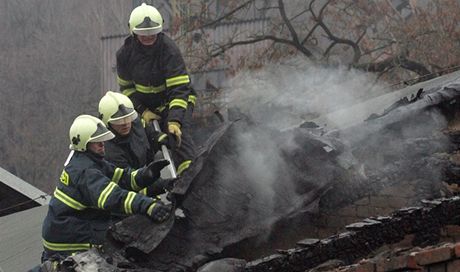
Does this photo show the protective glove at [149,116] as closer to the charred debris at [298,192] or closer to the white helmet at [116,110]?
the white helmet at [116,110]

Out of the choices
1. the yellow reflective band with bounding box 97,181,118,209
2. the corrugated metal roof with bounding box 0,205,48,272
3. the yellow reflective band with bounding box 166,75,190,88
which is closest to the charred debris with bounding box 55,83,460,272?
the yellow reflective band with bounding box 97,181,118,209

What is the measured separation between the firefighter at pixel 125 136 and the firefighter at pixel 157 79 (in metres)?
0.31

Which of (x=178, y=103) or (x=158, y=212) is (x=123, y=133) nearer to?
(x=178, y=103)

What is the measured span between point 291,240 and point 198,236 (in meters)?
0.82

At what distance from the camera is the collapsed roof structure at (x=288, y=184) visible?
5.48 m

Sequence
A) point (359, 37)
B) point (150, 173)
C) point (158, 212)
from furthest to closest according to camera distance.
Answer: point (359, 37) < point (150, 173) < point (158, 212)

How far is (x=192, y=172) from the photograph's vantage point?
5.85 meters

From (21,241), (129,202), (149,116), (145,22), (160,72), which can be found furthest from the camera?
(21,241)

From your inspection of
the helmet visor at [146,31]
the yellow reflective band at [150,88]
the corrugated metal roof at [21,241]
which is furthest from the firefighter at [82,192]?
the corrugated metal roof at [21,241]

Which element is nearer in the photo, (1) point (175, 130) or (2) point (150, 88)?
(1) point (175, 130)

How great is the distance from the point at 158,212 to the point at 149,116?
2.20 metres

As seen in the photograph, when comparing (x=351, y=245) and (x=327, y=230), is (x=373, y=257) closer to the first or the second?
(x=351, y=245)

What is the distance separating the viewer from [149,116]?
25.0ft

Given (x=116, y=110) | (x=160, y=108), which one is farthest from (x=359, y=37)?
(x=116, y=110)
